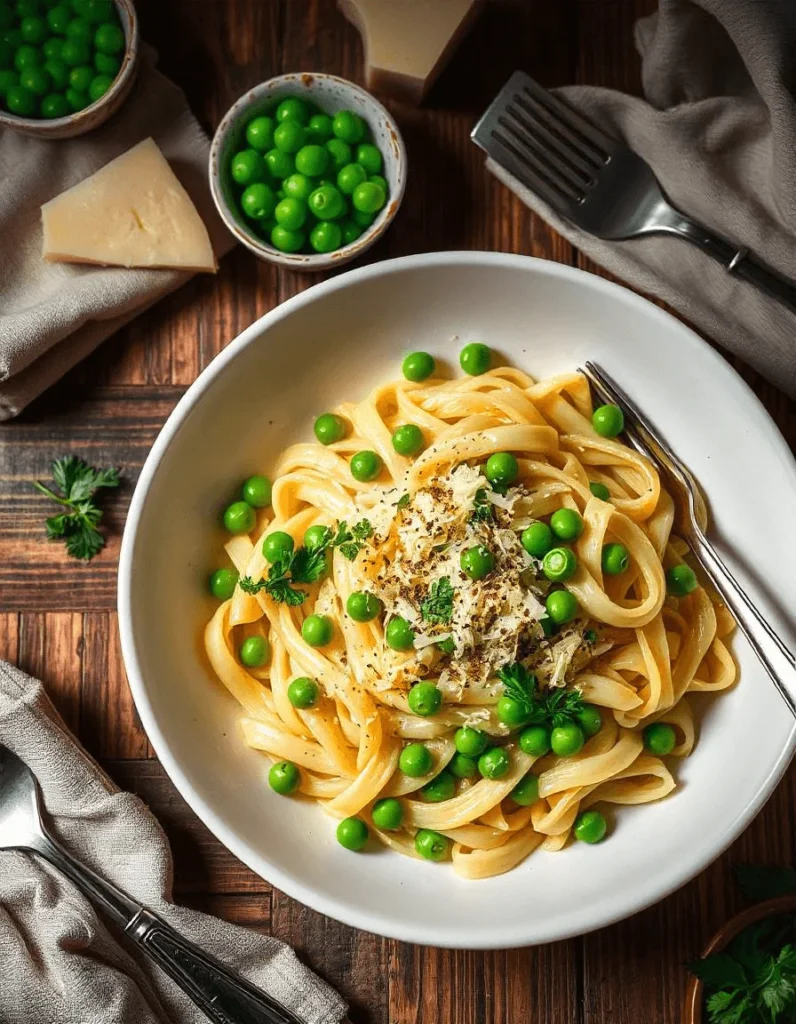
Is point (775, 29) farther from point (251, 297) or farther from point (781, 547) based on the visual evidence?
point (251, 297)

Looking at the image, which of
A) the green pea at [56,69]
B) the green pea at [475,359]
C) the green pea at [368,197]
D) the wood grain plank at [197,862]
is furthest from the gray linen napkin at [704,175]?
the wood grain plank at [197,862]

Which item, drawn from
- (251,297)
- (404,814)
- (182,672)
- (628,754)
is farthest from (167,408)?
(628,754)

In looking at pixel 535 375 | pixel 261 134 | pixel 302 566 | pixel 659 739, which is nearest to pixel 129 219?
pixel 261 134

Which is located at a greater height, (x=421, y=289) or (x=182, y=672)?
(x=421, y=289)

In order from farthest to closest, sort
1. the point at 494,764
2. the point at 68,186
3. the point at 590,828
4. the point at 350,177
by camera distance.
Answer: the point at 68,186
the point at 350,177
the point at 590,828
the point at 494,764

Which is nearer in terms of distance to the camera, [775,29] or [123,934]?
[775,29]

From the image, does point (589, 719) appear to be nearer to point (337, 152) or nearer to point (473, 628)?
point (473, 628)

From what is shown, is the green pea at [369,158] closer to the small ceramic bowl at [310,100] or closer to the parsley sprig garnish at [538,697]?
the small ceramic bowl at [310,100]
